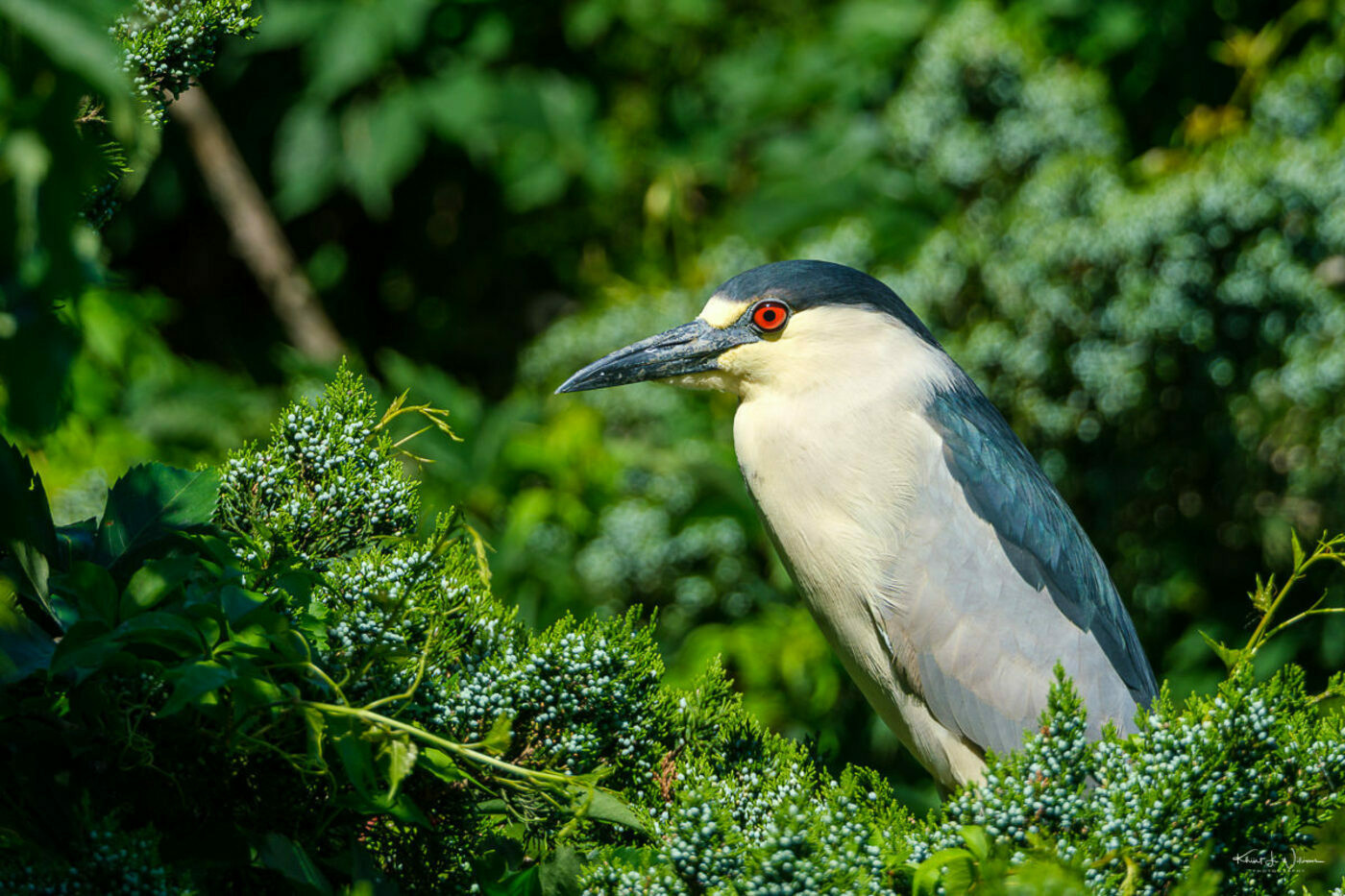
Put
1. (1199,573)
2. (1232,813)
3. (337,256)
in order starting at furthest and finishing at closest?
(337,256) → (1199,573) → (1232,813)

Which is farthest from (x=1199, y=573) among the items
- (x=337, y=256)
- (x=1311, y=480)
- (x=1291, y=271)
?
(x=337, y=256)

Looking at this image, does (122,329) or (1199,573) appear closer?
(122,329)

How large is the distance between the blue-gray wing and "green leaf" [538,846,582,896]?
2.70ft


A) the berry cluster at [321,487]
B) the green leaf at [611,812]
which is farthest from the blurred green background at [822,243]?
the green leaf at [611,812]

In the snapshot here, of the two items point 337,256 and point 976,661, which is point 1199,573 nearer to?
point 976,661

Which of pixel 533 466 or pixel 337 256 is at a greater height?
pixel 337 256

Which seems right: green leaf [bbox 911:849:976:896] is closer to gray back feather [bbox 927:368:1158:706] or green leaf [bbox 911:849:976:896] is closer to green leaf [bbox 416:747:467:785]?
green leaf [bbox 416:747:467:785]

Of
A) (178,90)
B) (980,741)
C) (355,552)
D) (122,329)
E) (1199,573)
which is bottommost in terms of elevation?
(1199,573)

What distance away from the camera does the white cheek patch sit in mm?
2012

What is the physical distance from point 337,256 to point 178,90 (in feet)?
11.2

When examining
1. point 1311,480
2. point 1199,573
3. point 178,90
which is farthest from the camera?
point 1199,573

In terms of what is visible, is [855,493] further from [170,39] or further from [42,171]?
[42,171]

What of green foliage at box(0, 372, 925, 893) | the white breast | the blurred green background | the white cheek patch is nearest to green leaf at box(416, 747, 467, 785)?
green foliage at box(0, 372, 925, 893)

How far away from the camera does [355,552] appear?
1.22 metres
